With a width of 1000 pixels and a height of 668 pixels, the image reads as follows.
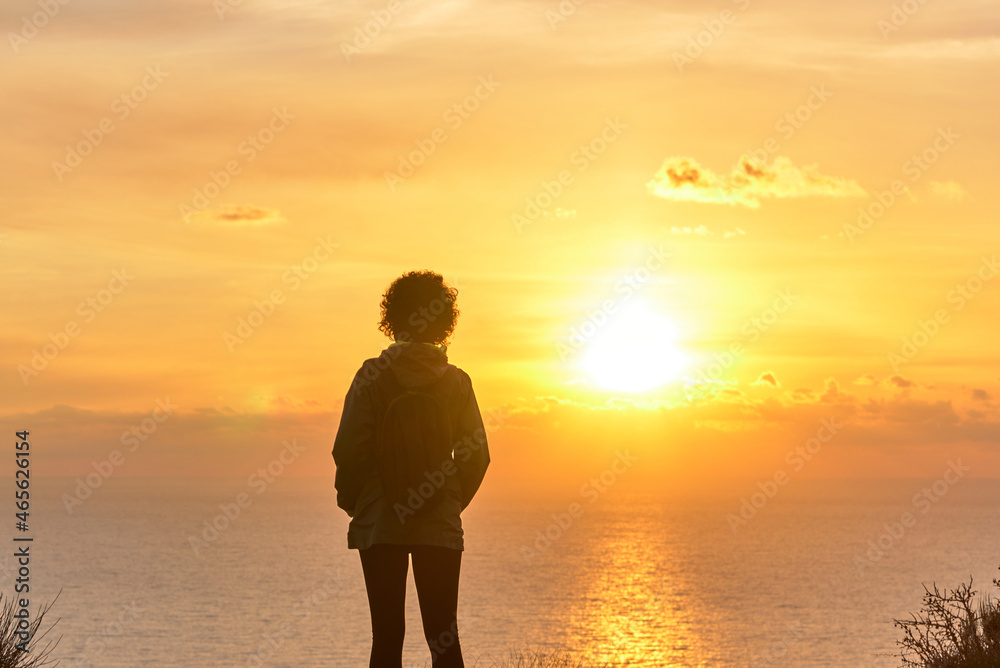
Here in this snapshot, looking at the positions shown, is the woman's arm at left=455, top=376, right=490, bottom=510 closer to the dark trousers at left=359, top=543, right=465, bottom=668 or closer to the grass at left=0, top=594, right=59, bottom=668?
the dark trousers at left=359, top=543, right=465, bottom=668

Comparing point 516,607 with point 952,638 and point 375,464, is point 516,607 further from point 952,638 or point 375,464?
point 375,464

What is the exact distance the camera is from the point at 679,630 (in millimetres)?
125688

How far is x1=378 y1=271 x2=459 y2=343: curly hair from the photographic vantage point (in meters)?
5.75

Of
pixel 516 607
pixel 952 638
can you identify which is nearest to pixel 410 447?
pixel 952 638

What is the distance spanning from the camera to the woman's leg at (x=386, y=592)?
553cm

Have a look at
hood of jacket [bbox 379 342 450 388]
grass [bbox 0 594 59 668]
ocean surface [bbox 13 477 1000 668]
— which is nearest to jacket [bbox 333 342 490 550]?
hood of jacket [bbox 379 342 450 388]

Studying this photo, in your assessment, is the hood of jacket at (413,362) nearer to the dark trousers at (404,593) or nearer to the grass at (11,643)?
the dark trousers at (404,593)

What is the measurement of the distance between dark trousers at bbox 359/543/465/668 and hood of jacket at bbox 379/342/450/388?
907 mm

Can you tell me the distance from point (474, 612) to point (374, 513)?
12768cm

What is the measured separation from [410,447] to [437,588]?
797 mm

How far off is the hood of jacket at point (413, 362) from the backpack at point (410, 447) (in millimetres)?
43

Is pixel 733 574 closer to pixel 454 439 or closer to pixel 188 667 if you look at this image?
pixel 188 667

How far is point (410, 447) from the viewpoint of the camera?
5559 millimetres

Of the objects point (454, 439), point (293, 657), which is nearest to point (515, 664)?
point (454, 439)
